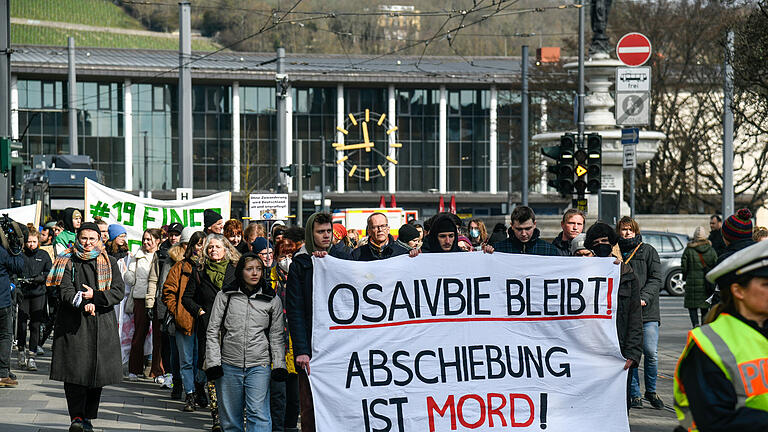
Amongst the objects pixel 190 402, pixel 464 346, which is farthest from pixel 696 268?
pixel 464 346

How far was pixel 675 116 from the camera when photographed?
43.3m

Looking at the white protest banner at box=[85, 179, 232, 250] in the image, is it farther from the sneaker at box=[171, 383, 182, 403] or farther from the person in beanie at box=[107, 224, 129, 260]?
the sneaker at box=[171, 383, 182, 403]

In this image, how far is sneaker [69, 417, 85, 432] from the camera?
9094mm

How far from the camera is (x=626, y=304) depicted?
8594 mm

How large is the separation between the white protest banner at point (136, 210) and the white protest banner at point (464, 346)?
29.8ft

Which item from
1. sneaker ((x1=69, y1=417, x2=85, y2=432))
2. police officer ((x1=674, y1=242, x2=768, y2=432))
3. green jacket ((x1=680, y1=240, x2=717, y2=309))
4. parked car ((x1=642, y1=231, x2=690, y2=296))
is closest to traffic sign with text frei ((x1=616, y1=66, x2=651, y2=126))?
green jacket ((x1=680, y1=240, x2=717, y2=309))

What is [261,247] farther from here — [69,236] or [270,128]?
[270,128]

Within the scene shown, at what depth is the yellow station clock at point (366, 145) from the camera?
7231 cm

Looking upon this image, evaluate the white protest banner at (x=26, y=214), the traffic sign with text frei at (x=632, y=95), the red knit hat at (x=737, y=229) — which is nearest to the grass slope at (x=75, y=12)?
the white protest banner at (x=26, y=214)

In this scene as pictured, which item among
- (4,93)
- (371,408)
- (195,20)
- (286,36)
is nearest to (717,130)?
(4,93)

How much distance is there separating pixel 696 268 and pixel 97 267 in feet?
28.4

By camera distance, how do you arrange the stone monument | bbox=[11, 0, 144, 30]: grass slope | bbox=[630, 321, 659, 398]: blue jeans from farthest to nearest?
1. bbox=[11, 0, 144, 30]: grass slope
2. the stone monument
3. bbox=[630, 321, 659, 398]: blue jeans

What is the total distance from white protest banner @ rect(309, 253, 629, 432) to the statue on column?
18.5 metres

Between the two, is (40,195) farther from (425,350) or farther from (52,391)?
(425,350)
